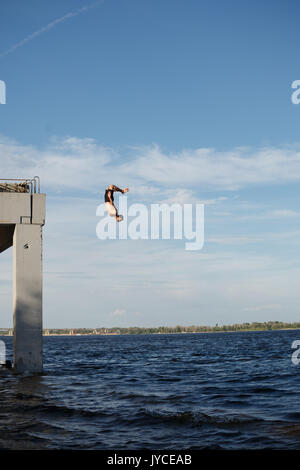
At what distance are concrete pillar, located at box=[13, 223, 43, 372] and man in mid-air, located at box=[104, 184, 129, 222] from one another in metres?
9.43

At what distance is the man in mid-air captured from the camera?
1251 centimetres

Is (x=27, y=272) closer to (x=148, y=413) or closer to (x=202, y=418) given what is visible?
(x=148, y=413)

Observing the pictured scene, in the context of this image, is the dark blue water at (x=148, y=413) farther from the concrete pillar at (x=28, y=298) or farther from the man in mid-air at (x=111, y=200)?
the man in mid-air at (x=111, y=200)

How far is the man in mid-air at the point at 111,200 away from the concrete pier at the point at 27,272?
30.7ft

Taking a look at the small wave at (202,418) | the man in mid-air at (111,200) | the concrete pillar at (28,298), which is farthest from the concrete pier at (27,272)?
the small wave at (202,418)

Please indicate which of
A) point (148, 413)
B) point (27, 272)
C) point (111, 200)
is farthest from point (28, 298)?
point (148, 413)

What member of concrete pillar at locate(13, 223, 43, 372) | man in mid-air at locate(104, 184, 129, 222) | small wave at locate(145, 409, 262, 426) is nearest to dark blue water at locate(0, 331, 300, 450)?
small wave at locate(145, 409, 262, 426)

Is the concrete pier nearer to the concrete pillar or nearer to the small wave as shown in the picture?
the concrete pillar

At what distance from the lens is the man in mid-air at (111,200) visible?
12.5m

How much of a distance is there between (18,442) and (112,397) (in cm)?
660

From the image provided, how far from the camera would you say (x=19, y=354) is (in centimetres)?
2086

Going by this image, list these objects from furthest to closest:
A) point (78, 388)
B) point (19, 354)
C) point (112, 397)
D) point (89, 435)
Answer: point (19, 354), point (78, 388), point (112, 397), point (89, 435)
